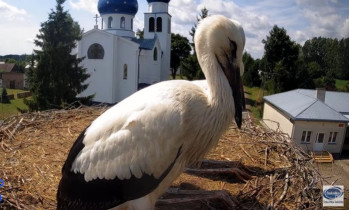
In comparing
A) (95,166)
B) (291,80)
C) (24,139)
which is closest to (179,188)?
(95,166)

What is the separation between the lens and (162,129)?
70.7 inches

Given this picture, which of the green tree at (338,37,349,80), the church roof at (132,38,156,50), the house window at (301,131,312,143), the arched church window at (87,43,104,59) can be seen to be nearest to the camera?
the house window at (301,131,312,143)

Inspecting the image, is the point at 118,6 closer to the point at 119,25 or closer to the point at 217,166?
the point at 119,25

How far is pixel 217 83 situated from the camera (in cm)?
186

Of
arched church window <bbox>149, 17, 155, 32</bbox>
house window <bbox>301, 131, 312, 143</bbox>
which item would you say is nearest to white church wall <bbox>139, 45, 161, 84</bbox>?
arched church window <bbox>149, 17, 155, 32</bbox>

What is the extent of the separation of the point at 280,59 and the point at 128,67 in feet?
39.2

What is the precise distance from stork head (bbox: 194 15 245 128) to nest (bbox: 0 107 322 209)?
3.85 ft

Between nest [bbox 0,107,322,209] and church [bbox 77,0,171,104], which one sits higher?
church [bbox 77,0,171,104]

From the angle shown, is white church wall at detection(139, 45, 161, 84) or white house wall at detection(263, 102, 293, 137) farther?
white church wall at detection(139, 45, 161, 84)

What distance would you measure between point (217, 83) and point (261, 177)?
5.48 feet

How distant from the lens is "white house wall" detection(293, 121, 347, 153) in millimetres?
11742

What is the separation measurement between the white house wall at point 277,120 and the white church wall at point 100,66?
30.8 ft

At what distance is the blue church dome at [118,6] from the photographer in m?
19.8

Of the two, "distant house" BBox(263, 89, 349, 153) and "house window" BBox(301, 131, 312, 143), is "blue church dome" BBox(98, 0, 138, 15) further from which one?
"house window" BBox(301, 131, 312, 143)
